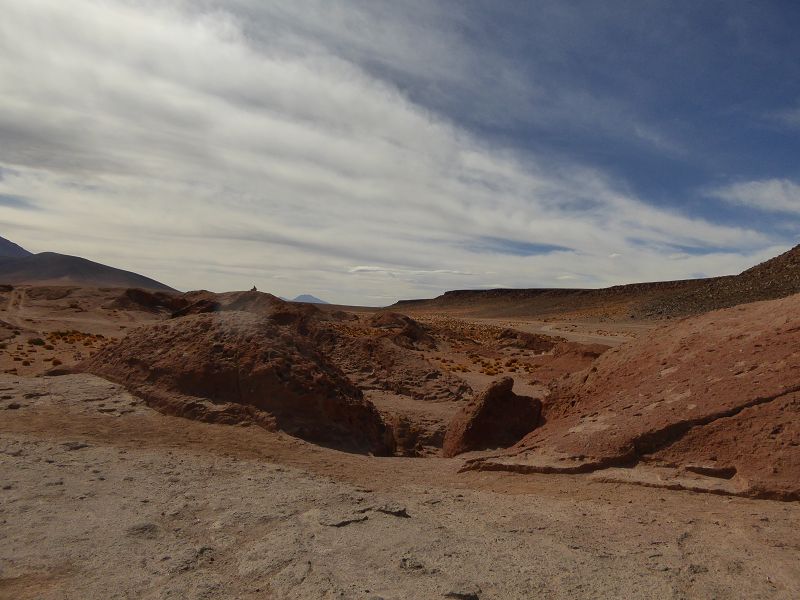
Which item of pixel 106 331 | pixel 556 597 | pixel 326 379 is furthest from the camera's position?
pixel 106 331

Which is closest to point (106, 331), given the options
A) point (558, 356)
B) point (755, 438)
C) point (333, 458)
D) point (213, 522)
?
point (558, 356)

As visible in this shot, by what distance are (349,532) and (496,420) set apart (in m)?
4.93

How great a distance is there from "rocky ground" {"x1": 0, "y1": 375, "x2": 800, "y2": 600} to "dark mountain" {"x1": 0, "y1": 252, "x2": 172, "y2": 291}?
422 ft

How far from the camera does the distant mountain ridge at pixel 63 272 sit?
126 m

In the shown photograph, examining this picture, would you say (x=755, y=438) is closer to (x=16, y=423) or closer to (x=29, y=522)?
(x=29, y=522)

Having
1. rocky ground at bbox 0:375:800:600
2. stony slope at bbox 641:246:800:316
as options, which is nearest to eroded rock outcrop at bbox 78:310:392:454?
rocky ground at bbox 0:375:800:600

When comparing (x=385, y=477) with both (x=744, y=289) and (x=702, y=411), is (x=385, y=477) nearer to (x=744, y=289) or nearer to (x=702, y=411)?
(x=702, y=411)

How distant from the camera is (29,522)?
4.78 metres

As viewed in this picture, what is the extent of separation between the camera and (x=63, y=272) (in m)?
131

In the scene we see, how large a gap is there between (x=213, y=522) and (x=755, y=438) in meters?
5.11

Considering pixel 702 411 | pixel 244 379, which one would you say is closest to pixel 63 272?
pixel 244 379

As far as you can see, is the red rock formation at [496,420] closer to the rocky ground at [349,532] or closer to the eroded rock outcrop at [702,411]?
the eroded rock outcrop at [702,411]

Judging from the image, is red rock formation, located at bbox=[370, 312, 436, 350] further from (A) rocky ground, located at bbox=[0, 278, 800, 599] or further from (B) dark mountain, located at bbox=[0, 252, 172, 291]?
(B) dark mountain, located at bbox=[0, 252, 172, 291]

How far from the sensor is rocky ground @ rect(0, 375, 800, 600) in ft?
13.0
